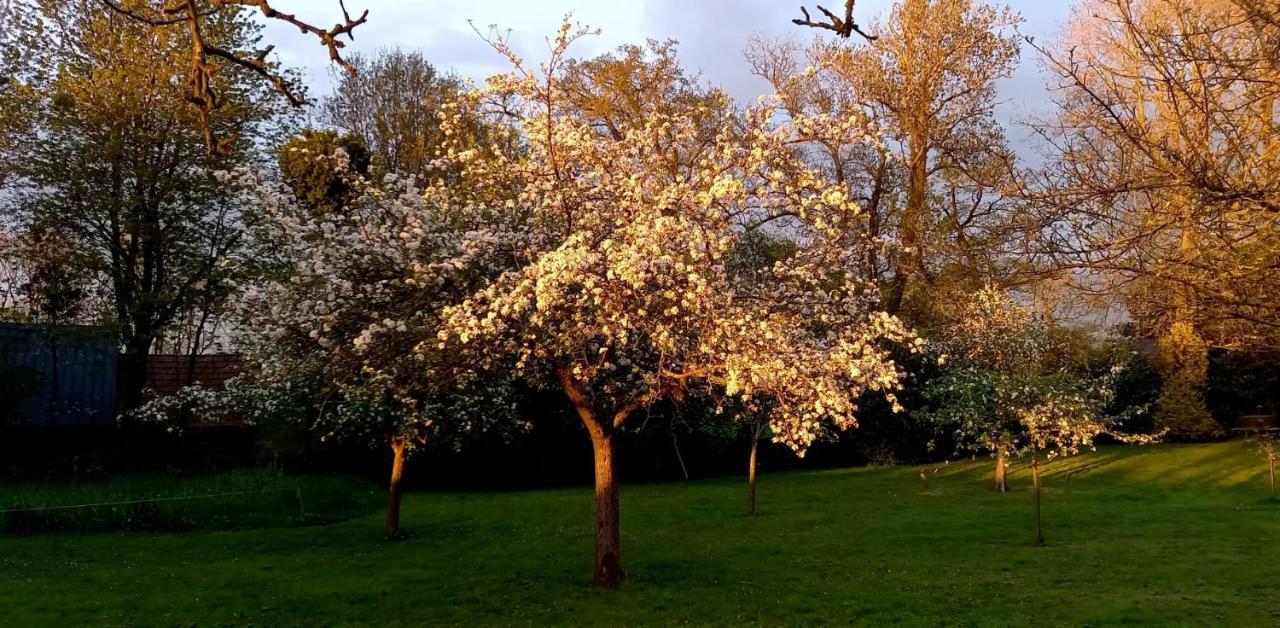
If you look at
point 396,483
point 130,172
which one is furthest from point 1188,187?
point 130,172

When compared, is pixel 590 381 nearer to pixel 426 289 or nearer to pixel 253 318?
pixel 426 289

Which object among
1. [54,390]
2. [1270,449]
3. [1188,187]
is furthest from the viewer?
[54,390]

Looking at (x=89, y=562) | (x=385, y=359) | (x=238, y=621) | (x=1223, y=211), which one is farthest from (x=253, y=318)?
(x=1223, y=211)

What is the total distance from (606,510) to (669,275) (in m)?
4.71

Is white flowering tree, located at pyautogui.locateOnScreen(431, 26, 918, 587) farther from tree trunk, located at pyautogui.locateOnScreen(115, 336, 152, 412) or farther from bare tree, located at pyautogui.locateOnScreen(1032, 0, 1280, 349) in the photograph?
tree trunk, located at pyautogui.locateOnScreen(115, 336, 152, 412)

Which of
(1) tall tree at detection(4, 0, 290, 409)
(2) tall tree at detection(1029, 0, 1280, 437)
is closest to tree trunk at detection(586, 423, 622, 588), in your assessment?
(2) tall tree at detection(1029, 0, 1280, 437)

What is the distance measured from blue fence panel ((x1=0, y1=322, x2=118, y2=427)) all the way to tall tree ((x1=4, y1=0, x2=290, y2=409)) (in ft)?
4.66

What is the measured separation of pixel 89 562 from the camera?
15.5 m

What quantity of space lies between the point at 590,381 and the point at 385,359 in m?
3.49

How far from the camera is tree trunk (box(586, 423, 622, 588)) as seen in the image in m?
13.6

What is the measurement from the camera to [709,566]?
16.0 meters

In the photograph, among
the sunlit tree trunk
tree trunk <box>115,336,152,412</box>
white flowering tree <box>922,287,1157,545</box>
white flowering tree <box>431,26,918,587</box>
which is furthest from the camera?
tree trunk <box>115,336,152,412</box>

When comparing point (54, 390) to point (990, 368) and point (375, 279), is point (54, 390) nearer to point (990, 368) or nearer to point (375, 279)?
point (375, 279)

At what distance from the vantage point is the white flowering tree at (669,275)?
10.5 metres
